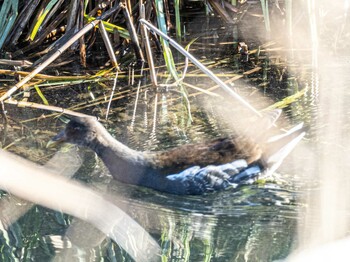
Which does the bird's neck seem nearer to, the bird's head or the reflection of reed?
the bird's head

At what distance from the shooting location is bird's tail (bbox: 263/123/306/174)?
13.9ft

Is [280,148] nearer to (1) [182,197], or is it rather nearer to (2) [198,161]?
(2) [198,161]

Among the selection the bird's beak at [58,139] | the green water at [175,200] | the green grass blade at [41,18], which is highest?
the green grass blade at [41,18]

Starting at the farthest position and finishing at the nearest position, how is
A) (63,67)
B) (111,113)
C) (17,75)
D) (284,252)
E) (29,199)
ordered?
(63,67) → (17,75) → (111,113) → (29,199) → (284,252)

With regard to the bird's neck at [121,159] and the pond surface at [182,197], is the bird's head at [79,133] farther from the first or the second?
the pond surface at [182,197]

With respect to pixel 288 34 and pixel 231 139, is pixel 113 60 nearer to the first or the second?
pixel 288 34

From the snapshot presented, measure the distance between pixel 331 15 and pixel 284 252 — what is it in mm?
3434

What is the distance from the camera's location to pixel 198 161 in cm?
418

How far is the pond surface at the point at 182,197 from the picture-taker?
3.52m

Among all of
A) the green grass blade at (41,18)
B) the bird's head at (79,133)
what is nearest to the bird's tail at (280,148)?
the bird's head at (79,133)

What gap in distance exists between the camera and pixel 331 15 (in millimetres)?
6387

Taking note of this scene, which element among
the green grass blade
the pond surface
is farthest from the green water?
the green grass blade

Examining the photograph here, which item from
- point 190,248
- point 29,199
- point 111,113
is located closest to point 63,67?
point 111,113

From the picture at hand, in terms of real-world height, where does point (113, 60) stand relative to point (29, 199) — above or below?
above
